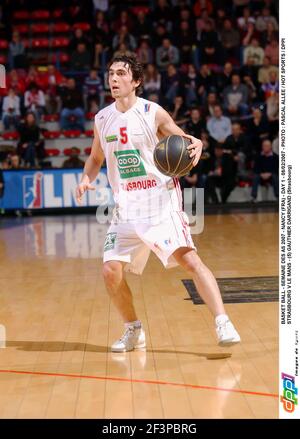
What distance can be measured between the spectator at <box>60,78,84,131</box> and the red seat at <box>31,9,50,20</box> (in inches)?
178

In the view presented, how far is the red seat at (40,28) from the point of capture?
21.8 m

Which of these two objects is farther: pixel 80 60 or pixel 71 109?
pixel 80 60

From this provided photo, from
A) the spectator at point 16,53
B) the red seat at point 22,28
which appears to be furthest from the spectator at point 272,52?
the red seat at point 22,28

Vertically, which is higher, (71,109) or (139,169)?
(71,109)

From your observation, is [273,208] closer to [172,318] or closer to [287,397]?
[172,318]

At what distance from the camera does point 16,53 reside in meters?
20.4

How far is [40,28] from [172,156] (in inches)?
698

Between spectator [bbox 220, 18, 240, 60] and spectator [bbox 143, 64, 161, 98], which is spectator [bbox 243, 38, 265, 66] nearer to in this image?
spectator [bbox 220, 18, 240, 60]

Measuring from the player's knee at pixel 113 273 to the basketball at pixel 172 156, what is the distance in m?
0.89

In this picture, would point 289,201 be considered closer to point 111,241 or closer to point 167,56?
point 111,241

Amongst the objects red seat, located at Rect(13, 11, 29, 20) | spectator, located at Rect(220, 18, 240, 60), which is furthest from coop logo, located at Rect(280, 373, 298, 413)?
red seat, located at Rect(13, 11, 29, 20)

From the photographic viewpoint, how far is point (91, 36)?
20.6m

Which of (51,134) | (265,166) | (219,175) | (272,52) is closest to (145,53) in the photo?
(272,52)
